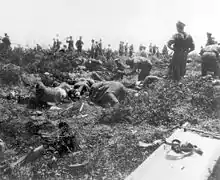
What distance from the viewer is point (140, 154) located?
16.3 feet

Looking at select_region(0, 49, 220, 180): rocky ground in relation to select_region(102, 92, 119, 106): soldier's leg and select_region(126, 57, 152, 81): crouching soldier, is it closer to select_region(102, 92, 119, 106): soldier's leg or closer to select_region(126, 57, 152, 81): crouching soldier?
select_region(102, 92, 119, 106): soldier's leg

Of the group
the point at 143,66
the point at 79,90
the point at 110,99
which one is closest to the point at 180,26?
the point at 143,66

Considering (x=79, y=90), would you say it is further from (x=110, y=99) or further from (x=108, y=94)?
(x=110, y=99)

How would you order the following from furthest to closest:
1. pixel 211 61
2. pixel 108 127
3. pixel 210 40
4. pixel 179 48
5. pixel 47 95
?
pixel 210 40 → pixel 179 48 → pixel 211 61 → pixel 47 95 → pixel 108 127

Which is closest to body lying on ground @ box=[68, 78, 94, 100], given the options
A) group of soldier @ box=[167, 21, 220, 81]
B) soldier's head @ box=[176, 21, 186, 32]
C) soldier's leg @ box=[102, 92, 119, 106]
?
soldier's leg @ box=[102, 92, 119, 106]

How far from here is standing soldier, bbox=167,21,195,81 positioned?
9.52 meters

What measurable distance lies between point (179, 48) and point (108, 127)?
15.2 ft

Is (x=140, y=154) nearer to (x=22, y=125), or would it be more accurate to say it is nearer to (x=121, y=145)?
(x=121, y=145)

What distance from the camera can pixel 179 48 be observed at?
965 cm

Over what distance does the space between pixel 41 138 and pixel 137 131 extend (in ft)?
6.25

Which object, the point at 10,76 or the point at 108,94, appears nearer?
the point at 108,94

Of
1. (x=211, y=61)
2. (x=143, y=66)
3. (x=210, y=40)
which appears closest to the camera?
(x=211, y=61)

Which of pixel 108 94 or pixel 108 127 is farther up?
pixel 108 94

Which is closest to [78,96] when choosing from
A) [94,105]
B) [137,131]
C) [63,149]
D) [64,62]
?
[94,105]
